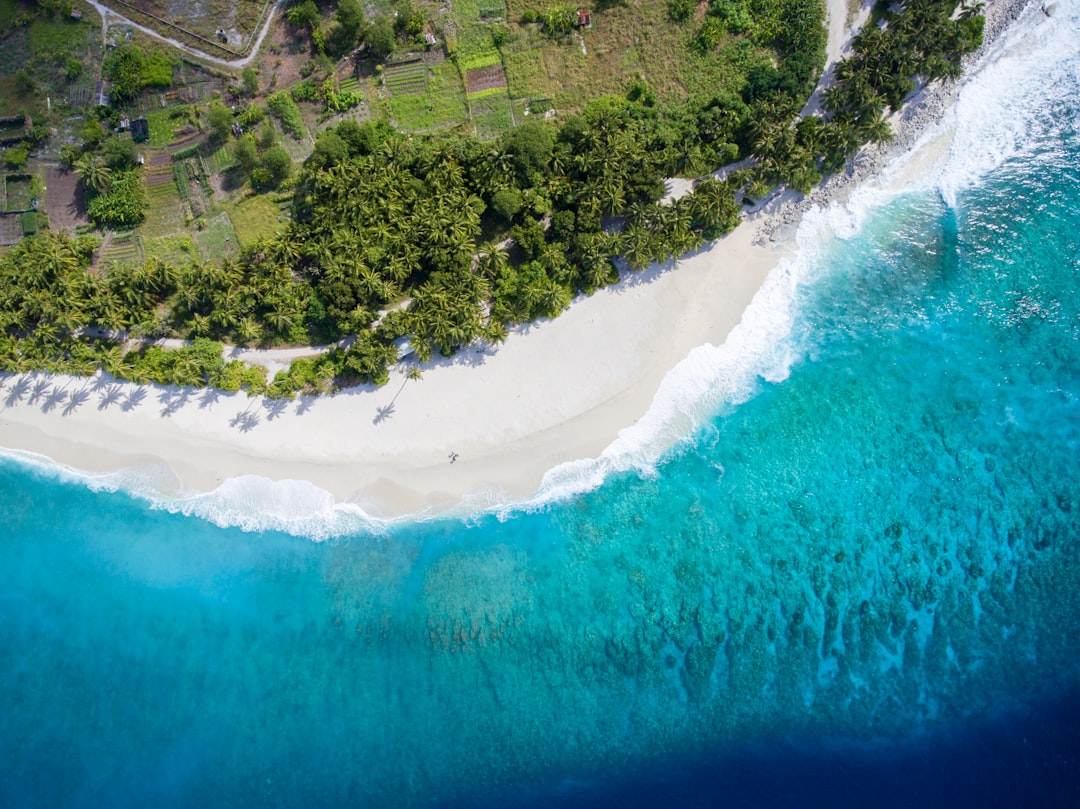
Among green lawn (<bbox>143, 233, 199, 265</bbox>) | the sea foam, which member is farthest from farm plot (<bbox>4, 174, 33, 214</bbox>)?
the sea foam

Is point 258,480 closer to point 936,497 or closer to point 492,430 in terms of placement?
point 492,430

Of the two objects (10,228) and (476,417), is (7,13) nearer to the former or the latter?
(10,228)

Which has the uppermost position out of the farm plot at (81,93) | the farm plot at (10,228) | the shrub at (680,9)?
the farm plot at (81,93)

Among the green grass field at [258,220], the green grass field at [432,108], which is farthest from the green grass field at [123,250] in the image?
the green grass field at [432,108]

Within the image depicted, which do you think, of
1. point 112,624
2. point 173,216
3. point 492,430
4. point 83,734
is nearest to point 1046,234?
point 492,430

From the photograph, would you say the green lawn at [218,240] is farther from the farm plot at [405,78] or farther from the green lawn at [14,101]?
the green lawn at [14,101]


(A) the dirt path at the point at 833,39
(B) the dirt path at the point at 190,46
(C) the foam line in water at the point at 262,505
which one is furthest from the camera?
(B) the dirt path at the point at 190,46

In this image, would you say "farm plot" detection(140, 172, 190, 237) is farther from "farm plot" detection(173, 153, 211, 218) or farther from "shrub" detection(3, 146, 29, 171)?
"shrub" detection(3, 146, 29, 171)
